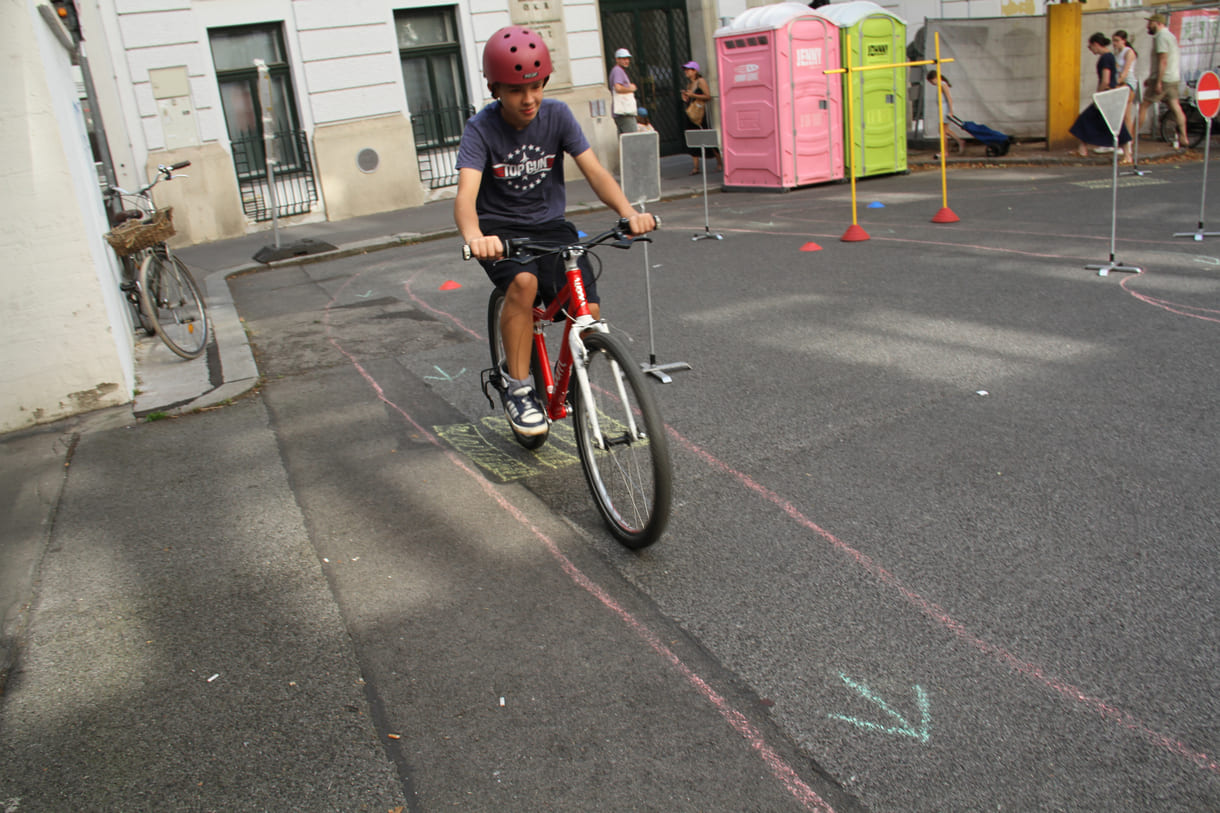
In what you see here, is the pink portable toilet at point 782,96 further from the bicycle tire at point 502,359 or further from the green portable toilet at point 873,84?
the bicycle tire at point 502,359

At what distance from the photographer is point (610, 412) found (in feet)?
13.6

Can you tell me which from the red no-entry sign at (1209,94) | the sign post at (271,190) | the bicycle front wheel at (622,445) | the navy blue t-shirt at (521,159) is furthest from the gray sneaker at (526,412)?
the sign post at (271,190)

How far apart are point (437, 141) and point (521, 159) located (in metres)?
15.0

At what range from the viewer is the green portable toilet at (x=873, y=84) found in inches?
635

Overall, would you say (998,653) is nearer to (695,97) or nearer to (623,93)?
(623,93)

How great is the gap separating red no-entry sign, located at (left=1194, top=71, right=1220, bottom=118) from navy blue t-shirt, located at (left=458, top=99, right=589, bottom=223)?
8.18 metres

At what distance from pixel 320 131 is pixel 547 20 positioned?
478cm

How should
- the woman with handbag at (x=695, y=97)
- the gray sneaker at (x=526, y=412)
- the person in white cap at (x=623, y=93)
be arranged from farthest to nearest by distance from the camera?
the woman with handbag at (x=695, y=97) → the person in white cap at (x=623, y=93) → the gray sneaker at (x=526, y=412)

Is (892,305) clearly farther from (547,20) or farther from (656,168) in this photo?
(547,20)

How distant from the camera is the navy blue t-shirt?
4430 mm

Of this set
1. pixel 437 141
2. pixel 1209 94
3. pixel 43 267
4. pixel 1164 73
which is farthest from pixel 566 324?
pixel 1164 73

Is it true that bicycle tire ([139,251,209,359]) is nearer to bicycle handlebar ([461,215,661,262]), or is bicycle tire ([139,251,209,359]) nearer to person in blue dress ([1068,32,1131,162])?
bicycle handlebar ([461,215,661,262])

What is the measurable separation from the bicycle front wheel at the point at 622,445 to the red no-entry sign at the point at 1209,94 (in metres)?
8.70

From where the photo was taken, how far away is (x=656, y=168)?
7570 millimetres
